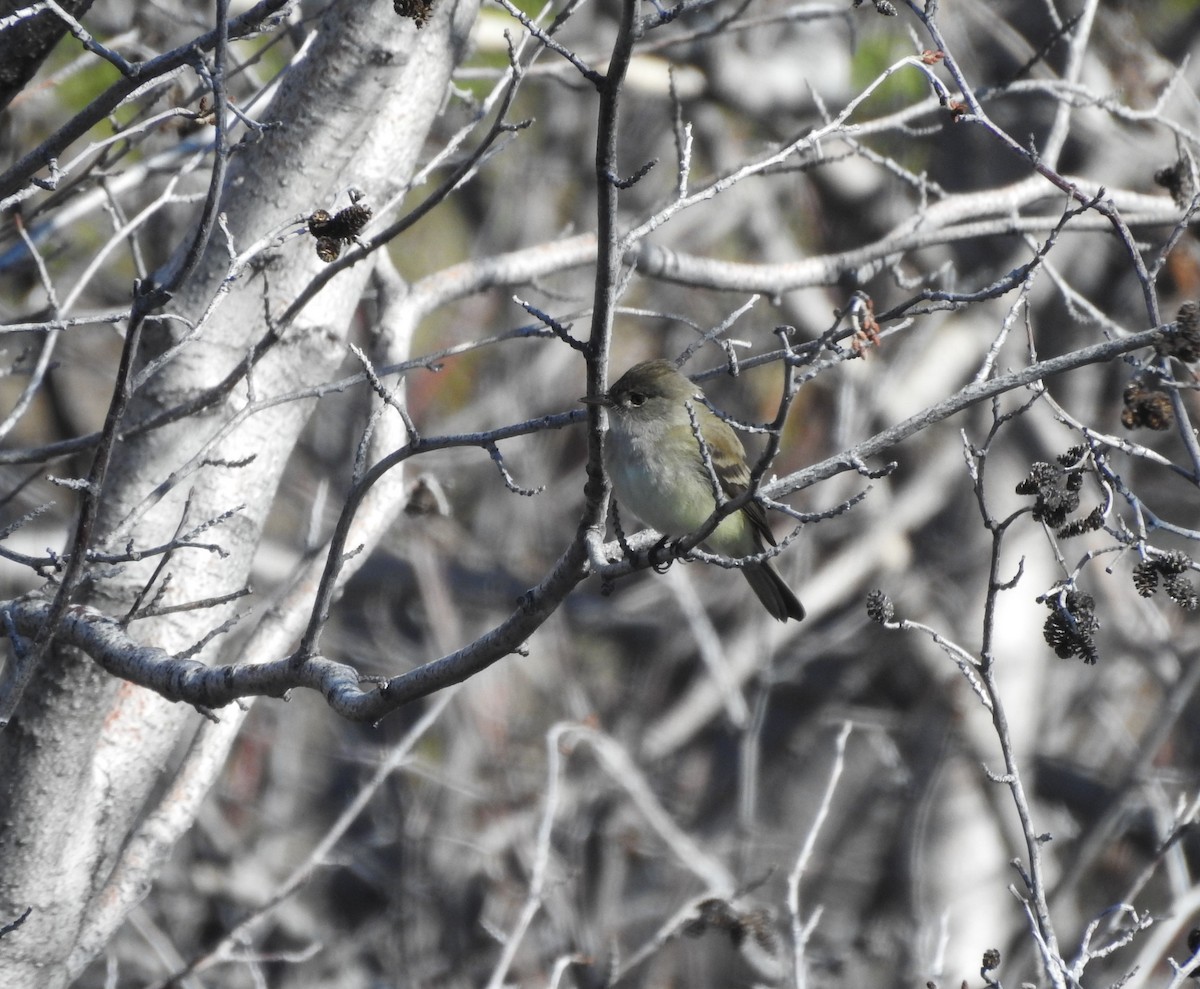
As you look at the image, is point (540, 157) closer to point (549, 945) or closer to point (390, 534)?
point (390, 534)

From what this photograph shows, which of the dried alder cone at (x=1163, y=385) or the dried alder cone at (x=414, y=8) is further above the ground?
the dried alder cone at (x=414, y=8)

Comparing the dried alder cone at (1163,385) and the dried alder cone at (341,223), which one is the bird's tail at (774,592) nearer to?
the dried alder cone at (1163,385)

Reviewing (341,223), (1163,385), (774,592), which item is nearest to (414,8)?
(341,223)

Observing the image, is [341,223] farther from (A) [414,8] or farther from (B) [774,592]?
(B) [774,592]

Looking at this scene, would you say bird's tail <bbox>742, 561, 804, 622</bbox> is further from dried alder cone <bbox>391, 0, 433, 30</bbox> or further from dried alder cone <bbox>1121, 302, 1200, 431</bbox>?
dried alder cone <bbox>391, 0, 433, 30</bbox>

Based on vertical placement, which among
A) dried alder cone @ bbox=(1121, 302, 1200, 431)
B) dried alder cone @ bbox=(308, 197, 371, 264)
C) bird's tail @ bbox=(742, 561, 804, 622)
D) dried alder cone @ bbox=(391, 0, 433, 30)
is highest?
→ dried alder cone @ bbox=(391, 0, 433, 30)

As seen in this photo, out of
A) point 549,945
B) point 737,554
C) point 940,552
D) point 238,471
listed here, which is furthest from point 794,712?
point 238,471

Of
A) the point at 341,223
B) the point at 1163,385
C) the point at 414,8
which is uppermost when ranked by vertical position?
the point at 414,8

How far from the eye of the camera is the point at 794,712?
9.45 meters

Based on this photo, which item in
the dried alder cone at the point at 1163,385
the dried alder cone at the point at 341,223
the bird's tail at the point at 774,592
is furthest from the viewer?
the bird's tail at the point at 774,592

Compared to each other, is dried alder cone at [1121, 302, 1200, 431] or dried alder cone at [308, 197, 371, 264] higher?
dried alder cone at [308, 197, 371, 264]

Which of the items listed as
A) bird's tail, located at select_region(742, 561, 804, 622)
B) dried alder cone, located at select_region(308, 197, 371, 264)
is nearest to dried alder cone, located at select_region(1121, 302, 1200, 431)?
dried alder cone, located at select_region(308, 197, 371, 264)

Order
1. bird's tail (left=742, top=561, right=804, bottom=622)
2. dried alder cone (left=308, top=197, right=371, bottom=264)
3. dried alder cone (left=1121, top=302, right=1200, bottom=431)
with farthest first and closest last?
bird's tail (left=742, top=561, right=804, bottom=622)
dried alder cone (left=308, top=197, right=371, bottom=264)
dried alder cone (left=1121, top=302, right=1200, bottom=431)

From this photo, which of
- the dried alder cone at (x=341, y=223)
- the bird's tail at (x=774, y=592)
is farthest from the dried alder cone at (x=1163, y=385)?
the bird's tail at (x=774, y=592)
